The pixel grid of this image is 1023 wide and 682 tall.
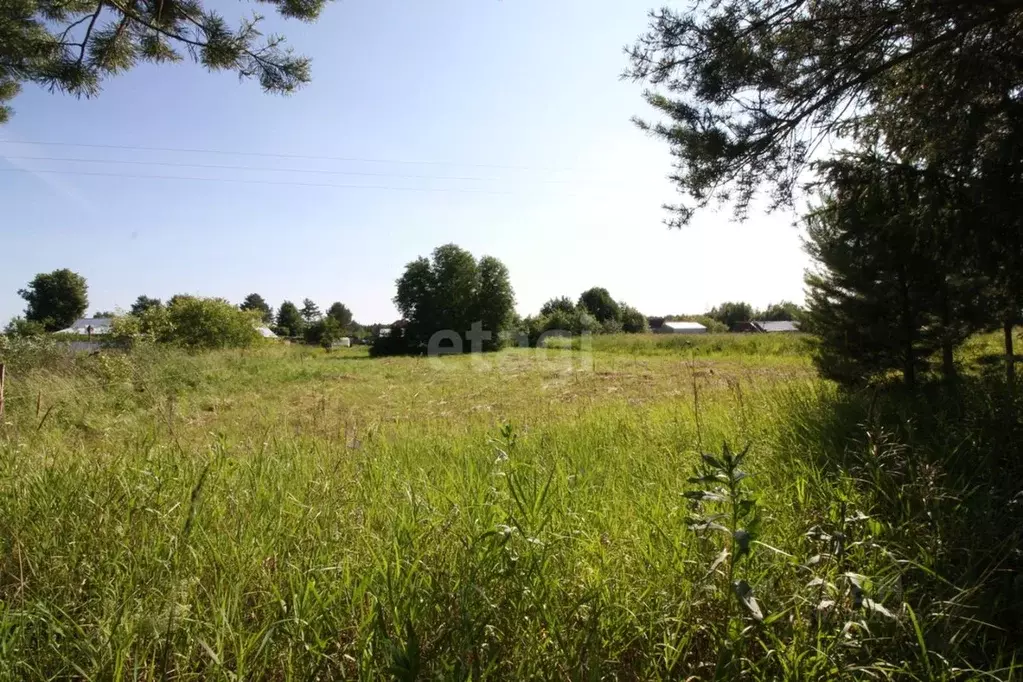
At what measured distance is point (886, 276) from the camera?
5359mm

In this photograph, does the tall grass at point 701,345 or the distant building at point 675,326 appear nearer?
the tall grass at point 701,345

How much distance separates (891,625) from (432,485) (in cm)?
195

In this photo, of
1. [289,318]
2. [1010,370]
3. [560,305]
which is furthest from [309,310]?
[1010,370]

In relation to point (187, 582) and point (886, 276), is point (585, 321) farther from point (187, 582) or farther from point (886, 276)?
point (187, 582)

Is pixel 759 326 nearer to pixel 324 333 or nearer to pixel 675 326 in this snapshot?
pixel 675 326

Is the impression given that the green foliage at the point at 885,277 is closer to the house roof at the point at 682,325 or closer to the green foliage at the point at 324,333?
the green foliage at the point at 324,333

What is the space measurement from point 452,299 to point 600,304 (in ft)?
98.3

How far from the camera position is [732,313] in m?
76.4

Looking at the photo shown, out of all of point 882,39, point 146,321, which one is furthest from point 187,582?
point 146,321

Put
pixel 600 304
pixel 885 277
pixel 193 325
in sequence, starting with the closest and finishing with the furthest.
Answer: pixel 885 277, pixel 193 325, pixel 600 304

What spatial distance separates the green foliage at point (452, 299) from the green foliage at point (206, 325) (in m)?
10.5

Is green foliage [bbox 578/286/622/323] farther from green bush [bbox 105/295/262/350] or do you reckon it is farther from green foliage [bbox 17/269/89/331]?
green foliage [bbox 17/269/89/331]

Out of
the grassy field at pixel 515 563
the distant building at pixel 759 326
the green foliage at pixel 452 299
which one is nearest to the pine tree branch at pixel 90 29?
the grassy field at pixel 515 563

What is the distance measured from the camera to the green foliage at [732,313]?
75562 millimetres
